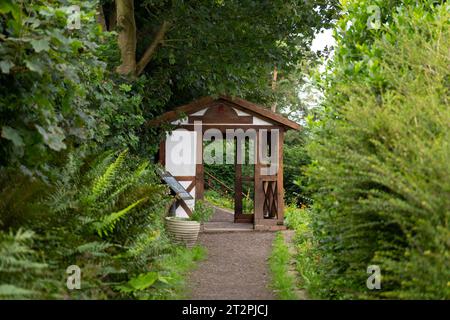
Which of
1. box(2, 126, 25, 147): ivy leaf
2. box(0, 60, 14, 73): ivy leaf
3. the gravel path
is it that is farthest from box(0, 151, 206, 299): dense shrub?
box(0, 60, 14, 73): ivy leaf

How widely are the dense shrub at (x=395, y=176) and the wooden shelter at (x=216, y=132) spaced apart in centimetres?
752

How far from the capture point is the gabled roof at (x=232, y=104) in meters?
13.9

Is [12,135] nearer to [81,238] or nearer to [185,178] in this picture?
[81,238]

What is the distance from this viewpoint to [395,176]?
4812 millimetres

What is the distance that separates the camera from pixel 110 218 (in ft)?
18.9

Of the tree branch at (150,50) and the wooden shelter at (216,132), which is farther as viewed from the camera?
the wooden shelter at (216,132)

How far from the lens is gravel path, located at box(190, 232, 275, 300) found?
702cm

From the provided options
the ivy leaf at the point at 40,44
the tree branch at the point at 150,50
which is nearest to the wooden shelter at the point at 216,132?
the tree branch at the point at 150,50

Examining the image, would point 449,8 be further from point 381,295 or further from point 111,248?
point 111,248

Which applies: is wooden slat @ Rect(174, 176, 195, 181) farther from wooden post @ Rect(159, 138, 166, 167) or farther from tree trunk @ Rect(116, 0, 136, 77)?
tree trunk @ Rect(116, 0, 136, 77)

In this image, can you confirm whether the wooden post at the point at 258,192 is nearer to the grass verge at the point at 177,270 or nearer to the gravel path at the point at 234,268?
the gravel path at the point at 234,268

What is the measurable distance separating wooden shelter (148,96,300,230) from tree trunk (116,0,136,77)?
174 cm

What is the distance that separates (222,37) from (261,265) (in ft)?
17.2
